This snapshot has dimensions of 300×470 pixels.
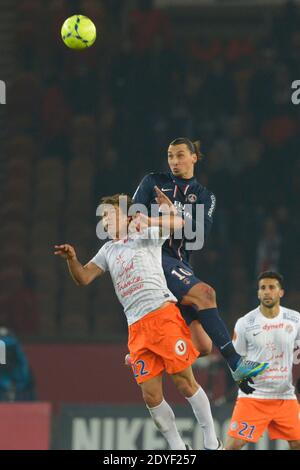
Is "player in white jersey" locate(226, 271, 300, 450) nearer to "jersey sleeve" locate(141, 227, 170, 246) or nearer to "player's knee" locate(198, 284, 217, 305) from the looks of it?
"player's knee" locate(198, 284, 217, 305)

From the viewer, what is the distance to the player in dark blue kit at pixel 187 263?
9219 mm

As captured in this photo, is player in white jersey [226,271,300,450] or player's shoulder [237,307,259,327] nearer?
player in white jersey [226,271,300,450]

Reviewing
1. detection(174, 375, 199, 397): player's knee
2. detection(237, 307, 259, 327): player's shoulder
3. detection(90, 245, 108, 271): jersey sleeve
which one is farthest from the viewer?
A: detection(237, 307, 259, 327): player's shoulder

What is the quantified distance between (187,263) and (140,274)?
522mm

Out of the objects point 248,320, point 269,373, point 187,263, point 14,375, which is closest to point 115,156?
point 14,375

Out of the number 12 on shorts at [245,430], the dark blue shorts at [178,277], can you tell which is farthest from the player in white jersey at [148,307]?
the number 12 on shorts at [245,430]

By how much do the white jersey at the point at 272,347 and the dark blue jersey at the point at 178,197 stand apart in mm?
2562

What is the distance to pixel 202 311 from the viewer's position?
9227 mm

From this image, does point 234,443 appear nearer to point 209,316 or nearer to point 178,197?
point 209,316

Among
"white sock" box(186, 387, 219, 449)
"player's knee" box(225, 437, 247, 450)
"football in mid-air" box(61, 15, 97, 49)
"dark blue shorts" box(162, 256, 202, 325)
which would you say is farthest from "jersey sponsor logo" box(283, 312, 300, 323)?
"football in mid-air" box(61, 15, 97, 49)

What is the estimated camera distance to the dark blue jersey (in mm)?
9352

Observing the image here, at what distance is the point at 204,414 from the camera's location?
933 centimetres

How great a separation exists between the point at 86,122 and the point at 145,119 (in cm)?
119

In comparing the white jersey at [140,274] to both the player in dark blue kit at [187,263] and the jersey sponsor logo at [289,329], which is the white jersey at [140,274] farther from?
the jersey sponsor logo at [289,329]
